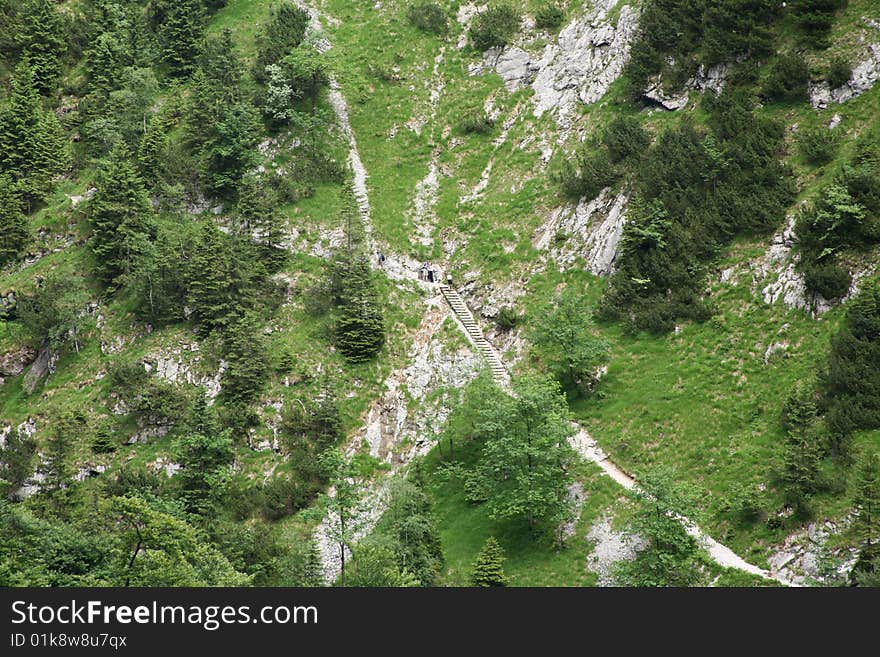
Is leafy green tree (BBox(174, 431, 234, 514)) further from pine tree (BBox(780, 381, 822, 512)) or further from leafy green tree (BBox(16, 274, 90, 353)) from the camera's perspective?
pine tree (BBox(780, 381, 822, 512))

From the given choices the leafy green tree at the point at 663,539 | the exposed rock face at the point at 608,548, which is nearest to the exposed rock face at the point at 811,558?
the leafy green tree at the point at 663,539

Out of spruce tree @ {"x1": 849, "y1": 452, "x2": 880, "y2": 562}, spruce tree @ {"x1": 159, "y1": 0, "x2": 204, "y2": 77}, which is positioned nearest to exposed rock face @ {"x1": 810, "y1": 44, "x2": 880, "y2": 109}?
spruce tree @ {"x1": 849, "y1": 452, "x2": 880, "y2": 562}

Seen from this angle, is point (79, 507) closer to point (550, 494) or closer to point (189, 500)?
point (189, 500)

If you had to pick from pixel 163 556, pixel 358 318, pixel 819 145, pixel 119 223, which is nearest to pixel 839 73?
pixel 819 145

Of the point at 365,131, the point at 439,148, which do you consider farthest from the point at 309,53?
the point at 439,148

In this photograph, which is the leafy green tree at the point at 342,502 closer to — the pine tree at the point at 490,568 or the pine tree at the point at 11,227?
the pine tree at the point at 490,568

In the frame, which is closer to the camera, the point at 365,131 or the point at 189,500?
the point at 189,500
